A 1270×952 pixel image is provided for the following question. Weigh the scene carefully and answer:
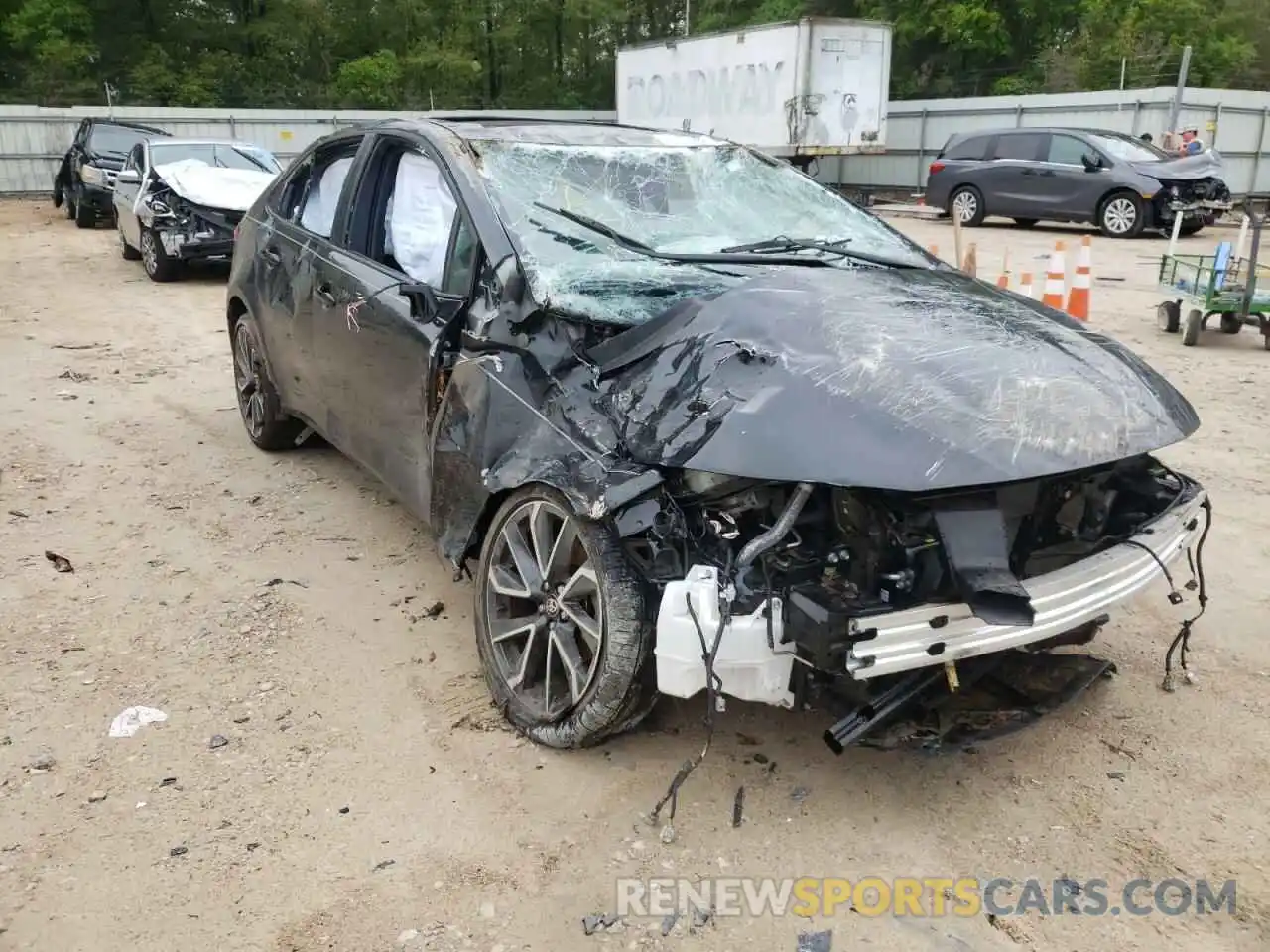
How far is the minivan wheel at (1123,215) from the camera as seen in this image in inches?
614

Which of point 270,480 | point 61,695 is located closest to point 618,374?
point 61,695

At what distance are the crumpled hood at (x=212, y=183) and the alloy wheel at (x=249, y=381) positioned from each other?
20.5 ft

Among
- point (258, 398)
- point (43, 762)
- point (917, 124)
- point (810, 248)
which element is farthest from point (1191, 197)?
point (43, 762)

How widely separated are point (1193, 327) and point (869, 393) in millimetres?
7105

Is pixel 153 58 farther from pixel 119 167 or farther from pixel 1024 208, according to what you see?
pixel 1024 208

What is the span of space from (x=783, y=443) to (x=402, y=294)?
1707 mm

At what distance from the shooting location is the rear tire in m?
8.50

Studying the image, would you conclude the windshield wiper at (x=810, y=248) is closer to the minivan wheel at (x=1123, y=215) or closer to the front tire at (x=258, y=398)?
the front tire at (x=258, y=398)

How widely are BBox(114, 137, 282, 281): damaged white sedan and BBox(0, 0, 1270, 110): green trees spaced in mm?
21924

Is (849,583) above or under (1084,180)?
under

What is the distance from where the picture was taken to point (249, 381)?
19.1 feet

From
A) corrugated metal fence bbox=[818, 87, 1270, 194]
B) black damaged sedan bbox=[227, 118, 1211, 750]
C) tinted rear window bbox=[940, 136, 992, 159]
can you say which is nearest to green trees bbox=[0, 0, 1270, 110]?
corrugated metal fence bbox=[818, 87, 1270, 194]

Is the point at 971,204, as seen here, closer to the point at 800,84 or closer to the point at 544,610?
the point at 800,84

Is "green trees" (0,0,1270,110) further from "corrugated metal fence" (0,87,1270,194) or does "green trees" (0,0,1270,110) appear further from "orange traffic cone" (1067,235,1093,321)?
"orange traffic cone" (1067,235,1093,321)
